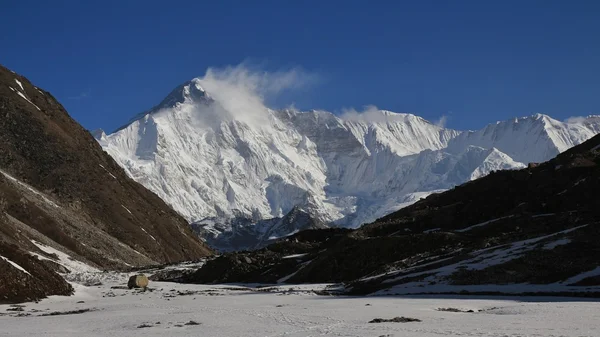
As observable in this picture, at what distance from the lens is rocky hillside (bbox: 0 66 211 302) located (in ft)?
400

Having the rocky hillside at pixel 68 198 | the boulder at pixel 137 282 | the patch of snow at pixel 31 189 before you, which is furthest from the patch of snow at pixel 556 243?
the patch of snow at pixel 31 189

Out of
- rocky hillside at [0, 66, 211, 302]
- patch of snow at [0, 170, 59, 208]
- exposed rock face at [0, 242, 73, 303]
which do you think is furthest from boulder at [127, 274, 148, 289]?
patch of snow at [0, 170, 59, 208]

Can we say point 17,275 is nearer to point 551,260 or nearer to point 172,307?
point 172,307

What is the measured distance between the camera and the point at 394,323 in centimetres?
3275

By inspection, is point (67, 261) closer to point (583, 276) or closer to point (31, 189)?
point (31, 189)

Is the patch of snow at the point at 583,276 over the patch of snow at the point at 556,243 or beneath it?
beneath

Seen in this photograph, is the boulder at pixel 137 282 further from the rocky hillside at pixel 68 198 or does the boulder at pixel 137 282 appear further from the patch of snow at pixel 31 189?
the patch of snow at pixel 31 189

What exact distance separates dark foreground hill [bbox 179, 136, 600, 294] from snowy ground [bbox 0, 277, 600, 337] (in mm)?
6817

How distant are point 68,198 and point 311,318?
403 ft

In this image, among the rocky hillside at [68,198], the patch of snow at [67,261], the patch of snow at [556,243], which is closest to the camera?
the patch of snow at [556,243]

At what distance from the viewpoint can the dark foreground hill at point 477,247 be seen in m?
51.9

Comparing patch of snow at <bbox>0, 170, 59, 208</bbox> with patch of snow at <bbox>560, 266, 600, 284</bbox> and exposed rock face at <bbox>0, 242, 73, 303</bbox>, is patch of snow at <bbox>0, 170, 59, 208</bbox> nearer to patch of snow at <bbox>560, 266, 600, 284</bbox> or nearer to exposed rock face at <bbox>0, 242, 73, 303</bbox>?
exposed rock face at <bbox>0, 242, 73, 303</bbox>

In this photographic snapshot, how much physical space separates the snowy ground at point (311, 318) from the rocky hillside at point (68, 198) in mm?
57402

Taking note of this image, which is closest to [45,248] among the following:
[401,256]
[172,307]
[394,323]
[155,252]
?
[155,252]
